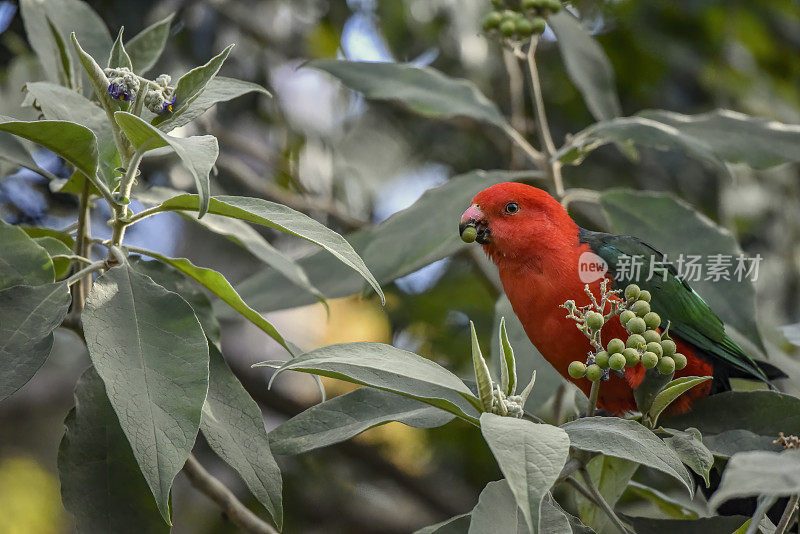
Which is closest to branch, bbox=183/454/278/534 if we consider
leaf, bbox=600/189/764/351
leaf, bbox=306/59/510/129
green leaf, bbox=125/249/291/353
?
green leaf, bbox=125/249/291/353

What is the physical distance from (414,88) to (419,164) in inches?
79.3

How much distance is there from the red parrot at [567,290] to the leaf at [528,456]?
66cm

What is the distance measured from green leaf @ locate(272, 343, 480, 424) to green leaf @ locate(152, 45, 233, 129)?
0.49 metres

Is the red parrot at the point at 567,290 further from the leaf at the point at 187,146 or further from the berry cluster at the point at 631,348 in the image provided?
the leaf at the point at 187,146

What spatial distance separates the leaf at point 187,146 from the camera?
3.60 ft

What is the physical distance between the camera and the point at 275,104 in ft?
12.7

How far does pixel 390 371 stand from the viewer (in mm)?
1166

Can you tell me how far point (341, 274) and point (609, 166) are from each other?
7.06 feet

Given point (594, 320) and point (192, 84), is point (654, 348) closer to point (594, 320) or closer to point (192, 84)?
point (594, 320)

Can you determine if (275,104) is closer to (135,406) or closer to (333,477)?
(333,477)

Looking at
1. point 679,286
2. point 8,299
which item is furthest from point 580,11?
point 8,299

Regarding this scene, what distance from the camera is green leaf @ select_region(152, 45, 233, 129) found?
136 centimetres

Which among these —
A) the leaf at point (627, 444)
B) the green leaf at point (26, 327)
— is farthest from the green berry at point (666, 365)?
the green leaf at point (26, 327)

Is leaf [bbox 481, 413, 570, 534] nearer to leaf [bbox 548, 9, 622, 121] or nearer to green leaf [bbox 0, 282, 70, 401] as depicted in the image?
green leaf [bbox 0, 282, 70, 401]
